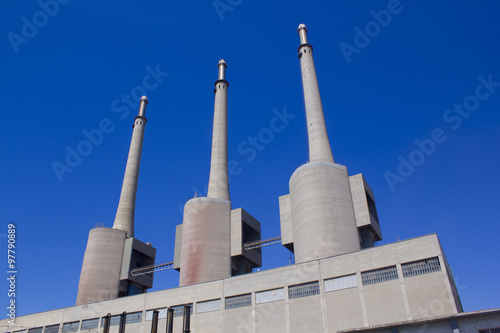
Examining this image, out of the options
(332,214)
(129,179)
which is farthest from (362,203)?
(129,179)

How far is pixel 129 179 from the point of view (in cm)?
6494

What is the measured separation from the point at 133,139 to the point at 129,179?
28.6ft

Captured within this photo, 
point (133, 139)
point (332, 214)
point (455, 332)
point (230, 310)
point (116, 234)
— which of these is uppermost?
point (133, 139)

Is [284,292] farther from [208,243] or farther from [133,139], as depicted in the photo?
[133,139]

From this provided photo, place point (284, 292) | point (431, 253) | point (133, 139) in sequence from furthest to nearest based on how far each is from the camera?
point (133, 139) < point (284, 292) < point (431, 253)

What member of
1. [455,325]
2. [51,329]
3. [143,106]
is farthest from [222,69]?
[455,325]

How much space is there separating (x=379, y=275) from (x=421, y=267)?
318cm

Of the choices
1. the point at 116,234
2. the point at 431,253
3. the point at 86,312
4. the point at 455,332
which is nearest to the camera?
the point at 455,332

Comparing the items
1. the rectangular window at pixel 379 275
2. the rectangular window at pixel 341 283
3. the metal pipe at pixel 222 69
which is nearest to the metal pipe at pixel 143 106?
the metal pipe at pixel 222 69

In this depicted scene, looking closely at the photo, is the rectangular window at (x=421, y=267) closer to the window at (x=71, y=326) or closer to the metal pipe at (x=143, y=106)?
the window at (x=71, y=326)

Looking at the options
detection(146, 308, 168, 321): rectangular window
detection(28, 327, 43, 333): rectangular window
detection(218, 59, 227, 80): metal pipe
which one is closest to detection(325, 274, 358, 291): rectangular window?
detection(146, 308, 168, 321): rectangular window

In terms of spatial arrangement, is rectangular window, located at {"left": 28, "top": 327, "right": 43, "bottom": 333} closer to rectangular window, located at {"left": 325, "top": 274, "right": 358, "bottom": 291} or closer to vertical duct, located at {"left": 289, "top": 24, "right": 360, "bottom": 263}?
vertical duct, located at {"left": 289, "top": 24, "right": 360, "bottom": 263}

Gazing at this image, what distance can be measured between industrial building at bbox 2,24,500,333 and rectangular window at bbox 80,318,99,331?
0.12 metres

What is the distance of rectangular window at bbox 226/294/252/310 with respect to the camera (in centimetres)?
3509
